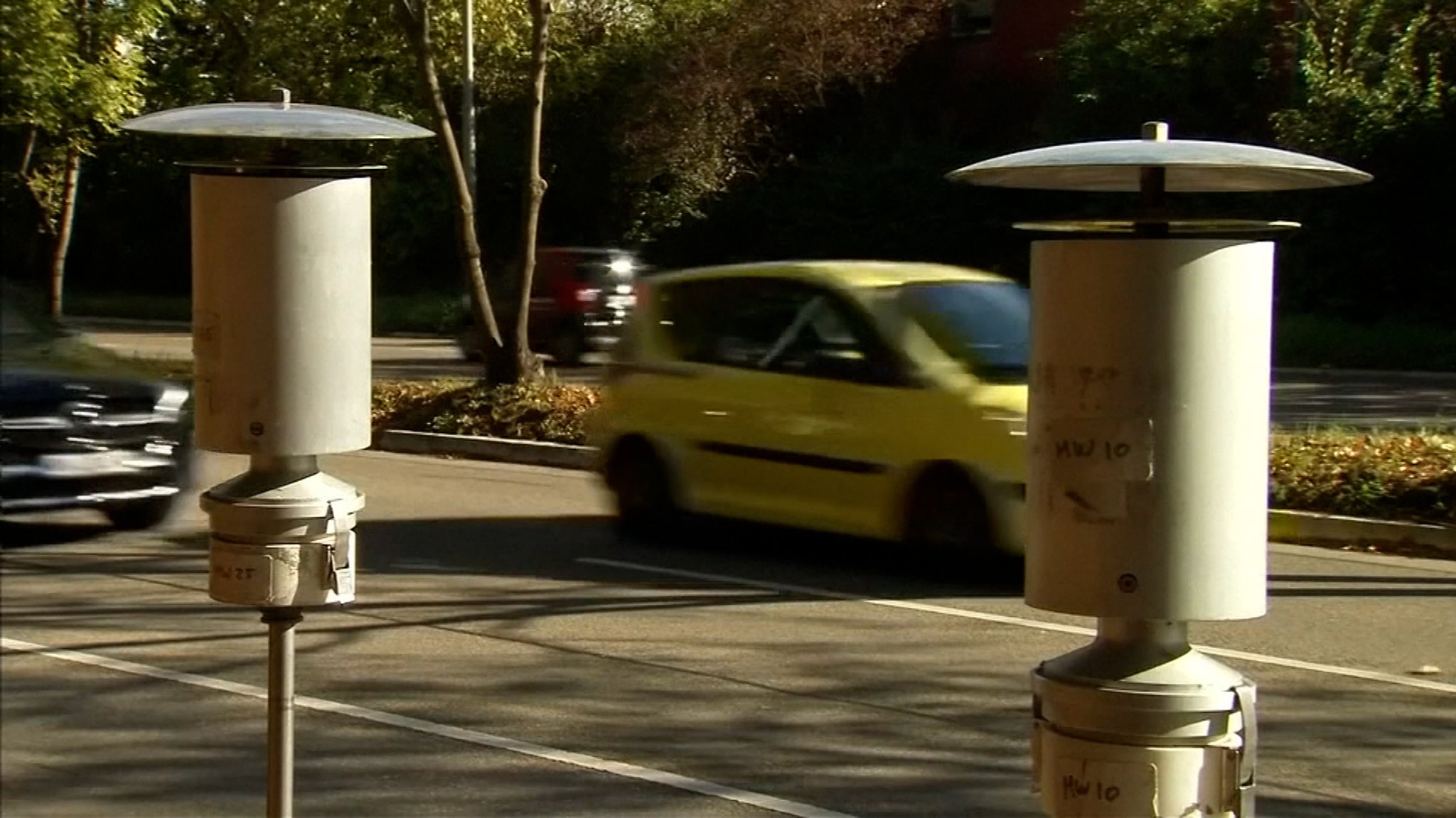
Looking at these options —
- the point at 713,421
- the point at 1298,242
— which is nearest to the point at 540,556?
the point at 713,421

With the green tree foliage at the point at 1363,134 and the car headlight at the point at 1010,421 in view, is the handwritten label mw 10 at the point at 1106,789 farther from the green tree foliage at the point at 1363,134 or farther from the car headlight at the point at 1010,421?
the green tree foliage at the point at 1363,134

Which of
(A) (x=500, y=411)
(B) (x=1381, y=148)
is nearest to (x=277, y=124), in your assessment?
(A) (x=500, y=411)

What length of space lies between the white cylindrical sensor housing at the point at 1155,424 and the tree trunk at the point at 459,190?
46.8 ft

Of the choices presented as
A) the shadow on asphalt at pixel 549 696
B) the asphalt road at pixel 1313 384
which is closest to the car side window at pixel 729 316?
the shadow on asphalt at pixel 549 696

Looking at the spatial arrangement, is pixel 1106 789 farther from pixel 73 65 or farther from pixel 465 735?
pixel 73 65

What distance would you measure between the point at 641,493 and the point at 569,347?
51.9 feet

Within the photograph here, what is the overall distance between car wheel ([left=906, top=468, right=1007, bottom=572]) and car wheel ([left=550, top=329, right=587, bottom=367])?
1730 cm

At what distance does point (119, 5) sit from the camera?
16.7m

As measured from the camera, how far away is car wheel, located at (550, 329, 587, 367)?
2738 centimetres

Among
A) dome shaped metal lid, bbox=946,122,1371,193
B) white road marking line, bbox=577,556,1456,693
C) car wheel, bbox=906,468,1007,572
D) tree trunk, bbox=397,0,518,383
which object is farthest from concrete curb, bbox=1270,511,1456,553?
dome shaped metal lid, bbox=946,122,1371,193

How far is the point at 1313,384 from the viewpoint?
75.5 ft

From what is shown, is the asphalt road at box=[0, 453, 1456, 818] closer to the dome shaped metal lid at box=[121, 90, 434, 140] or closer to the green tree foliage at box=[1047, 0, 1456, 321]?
the dome shaped metal lid at box=[121, 90, 434, 140]

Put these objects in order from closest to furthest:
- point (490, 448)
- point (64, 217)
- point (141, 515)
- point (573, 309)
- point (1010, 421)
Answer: point (1010, 421) → point (141, 515) → point (490, 448) → point (64, 217) → point (573, 309)

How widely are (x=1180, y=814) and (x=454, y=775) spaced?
4.00 m
